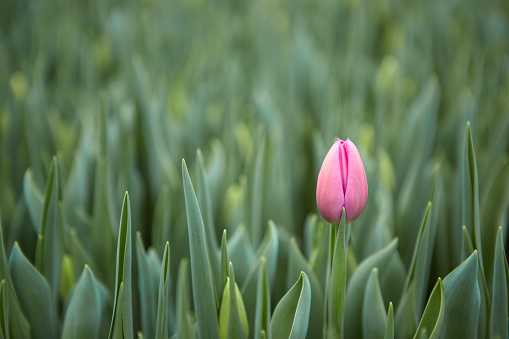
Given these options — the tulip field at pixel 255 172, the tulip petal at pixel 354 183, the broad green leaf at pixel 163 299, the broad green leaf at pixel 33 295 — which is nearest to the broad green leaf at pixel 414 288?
the tulip field at pixel 255 172

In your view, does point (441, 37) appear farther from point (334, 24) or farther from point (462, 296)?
point (462, 296)

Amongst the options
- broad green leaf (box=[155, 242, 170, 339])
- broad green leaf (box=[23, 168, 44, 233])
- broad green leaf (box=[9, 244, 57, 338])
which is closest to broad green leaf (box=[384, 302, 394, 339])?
broad green leaf (box=[155, 242, 170, 339])

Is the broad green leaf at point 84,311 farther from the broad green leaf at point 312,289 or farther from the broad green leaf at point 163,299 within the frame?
the broad green leaf at point 312,289

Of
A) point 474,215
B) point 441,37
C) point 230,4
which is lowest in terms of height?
point 474,215

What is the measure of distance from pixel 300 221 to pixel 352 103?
308mm

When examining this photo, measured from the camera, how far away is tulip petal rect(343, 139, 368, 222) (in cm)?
44

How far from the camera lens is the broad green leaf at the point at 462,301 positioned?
0.50m

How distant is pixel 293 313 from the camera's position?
52cm

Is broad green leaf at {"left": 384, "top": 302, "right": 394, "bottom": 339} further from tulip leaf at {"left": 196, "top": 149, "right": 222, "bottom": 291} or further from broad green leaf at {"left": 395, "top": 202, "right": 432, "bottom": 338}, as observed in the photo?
tulip leaf at {"left": 196, "top": 149, "right": 222, "bottom": 291}

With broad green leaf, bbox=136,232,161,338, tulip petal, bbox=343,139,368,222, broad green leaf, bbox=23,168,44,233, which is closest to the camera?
tulip petal, bbox=343,139,368,222

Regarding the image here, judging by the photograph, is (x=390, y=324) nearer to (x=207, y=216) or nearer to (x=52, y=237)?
(x=207, y=216)

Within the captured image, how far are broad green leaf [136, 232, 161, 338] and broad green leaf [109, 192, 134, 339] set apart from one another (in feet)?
0.20

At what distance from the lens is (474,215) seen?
54 cm

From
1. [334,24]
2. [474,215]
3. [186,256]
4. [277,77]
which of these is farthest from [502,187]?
[334,24]
